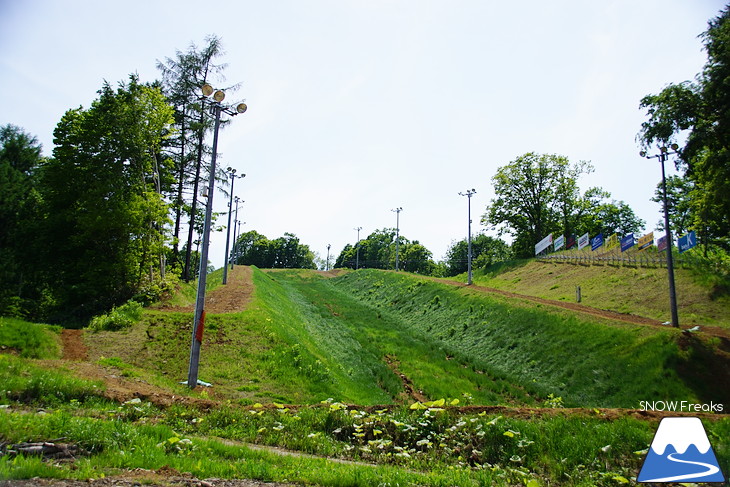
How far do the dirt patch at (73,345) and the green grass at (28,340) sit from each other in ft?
0.86

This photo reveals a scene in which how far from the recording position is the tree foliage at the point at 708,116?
20.6m

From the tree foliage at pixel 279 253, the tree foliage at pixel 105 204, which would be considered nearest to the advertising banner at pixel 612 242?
the tree foliage at pixel 105 204

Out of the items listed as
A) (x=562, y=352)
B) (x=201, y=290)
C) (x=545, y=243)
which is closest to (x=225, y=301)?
(x=201, y=290)

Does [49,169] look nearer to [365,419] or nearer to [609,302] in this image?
[365,419]

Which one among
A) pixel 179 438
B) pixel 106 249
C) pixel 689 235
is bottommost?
pixel 179 438

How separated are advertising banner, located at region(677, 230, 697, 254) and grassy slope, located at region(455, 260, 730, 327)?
5.12 ft

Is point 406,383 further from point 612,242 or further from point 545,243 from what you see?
point 545,243

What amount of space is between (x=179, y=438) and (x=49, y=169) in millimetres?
24331

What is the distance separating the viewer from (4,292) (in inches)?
1059

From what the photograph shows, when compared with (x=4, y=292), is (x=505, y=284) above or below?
above

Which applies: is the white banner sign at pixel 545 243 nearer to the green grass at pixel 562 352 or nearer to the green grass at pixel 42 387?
the green grass at pixel 562 352

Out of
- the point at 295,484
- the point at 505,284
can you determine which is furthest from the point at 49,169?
the point at 505,284

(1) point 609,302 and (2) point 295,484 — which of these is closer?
(2) point 295,484

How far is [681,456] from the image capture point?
5758mm
